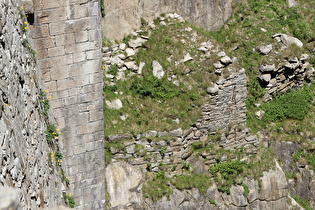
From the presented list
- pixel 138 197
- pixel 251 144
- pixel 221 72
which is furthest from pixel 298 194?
pixel 138 197

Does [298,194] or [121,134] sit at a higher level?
[121,134]

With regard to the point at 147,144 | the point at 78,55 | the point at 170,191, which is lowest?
the point at 170,191

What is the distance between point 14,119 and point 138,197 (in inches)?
223

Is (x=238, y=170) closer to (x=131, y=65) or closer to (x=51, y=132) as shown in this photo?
(x=131, y=65)

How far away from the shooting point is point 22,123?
297 inches

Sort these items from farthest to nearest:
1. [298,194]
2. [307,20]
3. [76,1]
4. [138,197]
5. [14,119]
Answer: [307,20] < [298,194] < [138,197] < [76,1] < [14,119]

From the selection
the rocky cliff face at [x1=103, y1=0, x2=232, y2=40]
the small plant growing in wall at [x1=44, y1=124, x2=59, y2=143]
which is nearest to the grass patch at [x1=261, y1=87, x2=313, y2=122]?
the rocky cliff face at [x1=103, y1=0, x2=232, y2=40]

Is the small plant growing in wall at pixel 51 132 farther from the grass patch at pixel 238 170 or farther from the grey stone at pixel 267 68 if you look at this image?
the grey stone at pixel 267 68

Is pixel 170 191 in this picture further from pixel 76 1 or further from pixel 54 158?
pixel 76 1

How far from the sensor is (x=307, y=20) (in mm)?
17047

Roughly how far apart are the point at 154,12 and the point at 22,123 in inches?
317

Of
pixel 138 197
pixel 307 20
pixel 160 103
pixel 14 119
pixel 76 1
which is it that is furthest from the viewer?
pixel 307 20

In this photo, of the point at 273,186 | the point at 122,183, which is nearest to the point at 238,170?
the point at 273,186

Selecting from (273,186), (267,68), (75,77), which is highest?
(75,77)
